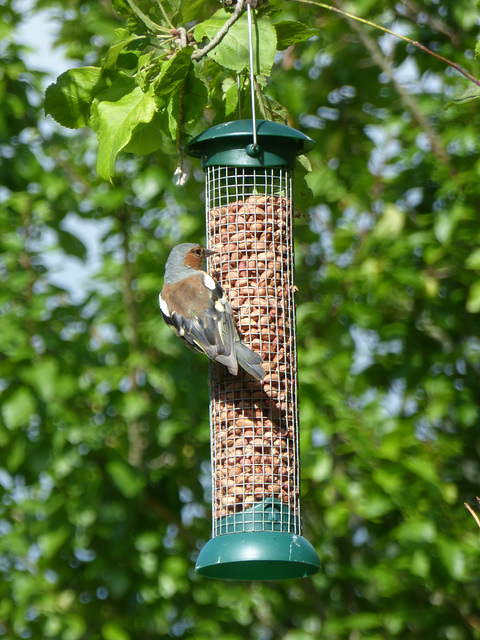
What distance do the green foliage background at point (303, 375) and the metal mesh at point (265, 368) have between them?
2.10 meters

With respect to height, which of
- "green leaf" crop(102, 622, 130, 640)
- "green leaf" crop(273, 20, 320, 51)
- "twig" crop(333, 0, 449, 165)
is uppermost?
"twig" crop(333, 0, 449, 165)

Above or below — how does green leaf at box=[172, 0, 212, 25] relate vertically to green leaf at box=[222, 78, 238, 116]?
above

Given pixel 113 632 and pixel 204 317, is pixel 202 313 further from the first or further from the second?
pixel 113 632

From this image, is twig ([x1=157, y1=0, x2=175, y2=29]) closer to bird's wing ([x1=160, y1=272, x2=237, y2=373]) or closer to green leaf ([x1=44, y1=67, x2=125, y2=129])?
green leaf ([x1=44, y1=67, x2=125, y2=129])

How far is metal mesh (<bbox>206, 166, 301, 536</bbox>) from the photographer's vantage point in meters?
4.51

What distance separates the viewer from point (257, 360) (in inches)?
175

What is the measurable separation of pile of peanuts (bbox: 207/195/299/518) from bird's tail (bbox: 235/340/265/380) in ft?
0.59

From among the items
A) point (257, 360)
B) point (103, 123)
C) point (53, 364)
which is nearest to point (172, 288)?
point (257, 360)

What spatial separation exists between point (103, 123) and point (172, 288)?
1449mm

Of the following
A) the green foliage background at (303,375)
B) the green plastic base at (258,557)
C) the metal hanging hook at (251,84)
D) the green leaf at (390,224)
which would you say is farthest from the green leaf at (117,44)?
the green leaf at (390,224)

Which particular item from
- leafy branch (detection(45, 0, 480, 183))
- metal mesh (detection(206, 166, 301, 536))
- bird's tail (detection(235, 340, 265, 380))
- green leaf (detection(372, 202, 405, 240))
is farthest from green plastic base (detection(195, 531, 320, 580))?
green leaf (detection(372, 202, 405, 240))

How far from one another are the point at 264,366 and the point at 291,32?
1.58m

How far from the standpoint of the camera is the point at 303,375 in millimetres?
7523

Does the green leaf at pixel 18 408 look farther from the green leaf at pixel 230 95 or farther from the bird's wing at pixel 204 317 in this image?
the green leaf at pixel 230 95
